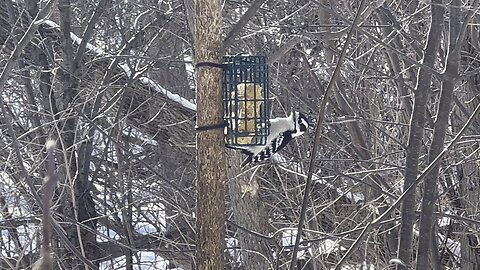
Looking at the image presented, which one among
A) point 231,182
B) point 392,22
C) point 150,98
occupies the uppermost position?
point 392,22

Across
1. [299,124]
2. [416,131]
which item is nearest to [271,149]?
[299,124]

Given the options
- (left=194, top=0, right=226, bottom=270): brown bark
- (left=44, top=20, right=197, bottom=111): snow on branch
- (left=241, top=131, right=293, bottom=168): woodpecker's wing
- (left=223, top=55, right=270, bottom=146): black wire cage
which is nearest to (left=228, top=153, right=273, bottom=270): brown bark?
(left=44, top=20, right=197, bottom=111): snow on branch

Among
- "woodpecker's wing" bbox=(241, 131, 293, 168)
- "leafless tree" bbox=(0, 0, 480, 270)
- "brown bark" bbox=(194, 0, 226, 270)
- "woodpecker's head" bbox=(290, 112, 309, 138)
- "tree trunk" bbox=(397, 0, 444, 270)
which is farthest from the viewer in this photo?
"leafless tree" bbox=(0, 0, 480, 270)

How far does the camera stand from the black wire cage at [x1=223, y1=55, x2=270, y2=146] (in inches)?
102

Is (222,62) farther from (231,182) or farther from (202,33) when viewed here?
(231,182)

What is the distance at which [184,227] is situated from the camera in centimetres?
643

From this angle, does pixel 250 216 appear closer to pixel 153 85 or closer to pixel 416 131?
→ pixel 153 85

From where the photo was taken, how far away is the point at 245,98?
2791mm

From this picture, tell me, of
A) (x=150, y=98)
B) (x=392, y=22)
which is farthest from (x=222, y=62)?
(x=150, y=98)

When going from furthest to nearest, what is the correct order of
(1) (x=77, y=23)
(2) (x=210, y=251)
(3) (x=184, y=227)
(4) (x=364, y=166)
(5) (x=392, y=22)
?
(1) (x=77, y=23) < (3) (x=184, y=227) < (4) (x=364, y=166) < (5) (x=392, y=22) < (2) (x=210, y=251)

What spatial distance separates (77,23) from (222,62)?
16.1ft

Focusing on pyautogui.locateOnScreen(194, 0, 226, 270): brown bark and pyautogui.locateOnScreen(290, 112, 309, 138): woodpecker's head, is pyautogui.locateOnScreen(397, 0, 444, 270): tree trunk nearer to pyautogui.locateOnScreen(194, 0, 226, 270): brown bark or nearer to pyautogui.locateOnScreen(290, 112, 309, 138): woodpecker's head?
pyautogui.locateOnScreen(290, 112, 309, 138): woodpecker's head

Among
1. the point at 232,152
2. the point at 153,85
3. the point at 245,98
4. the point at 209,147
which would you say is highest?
the point at 153,85

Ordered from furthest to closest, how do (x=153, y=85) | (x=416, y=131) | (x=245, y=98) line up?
1. (x=153, y=85)
2. (x=416, y=131)
3. (x=245, y=98)
